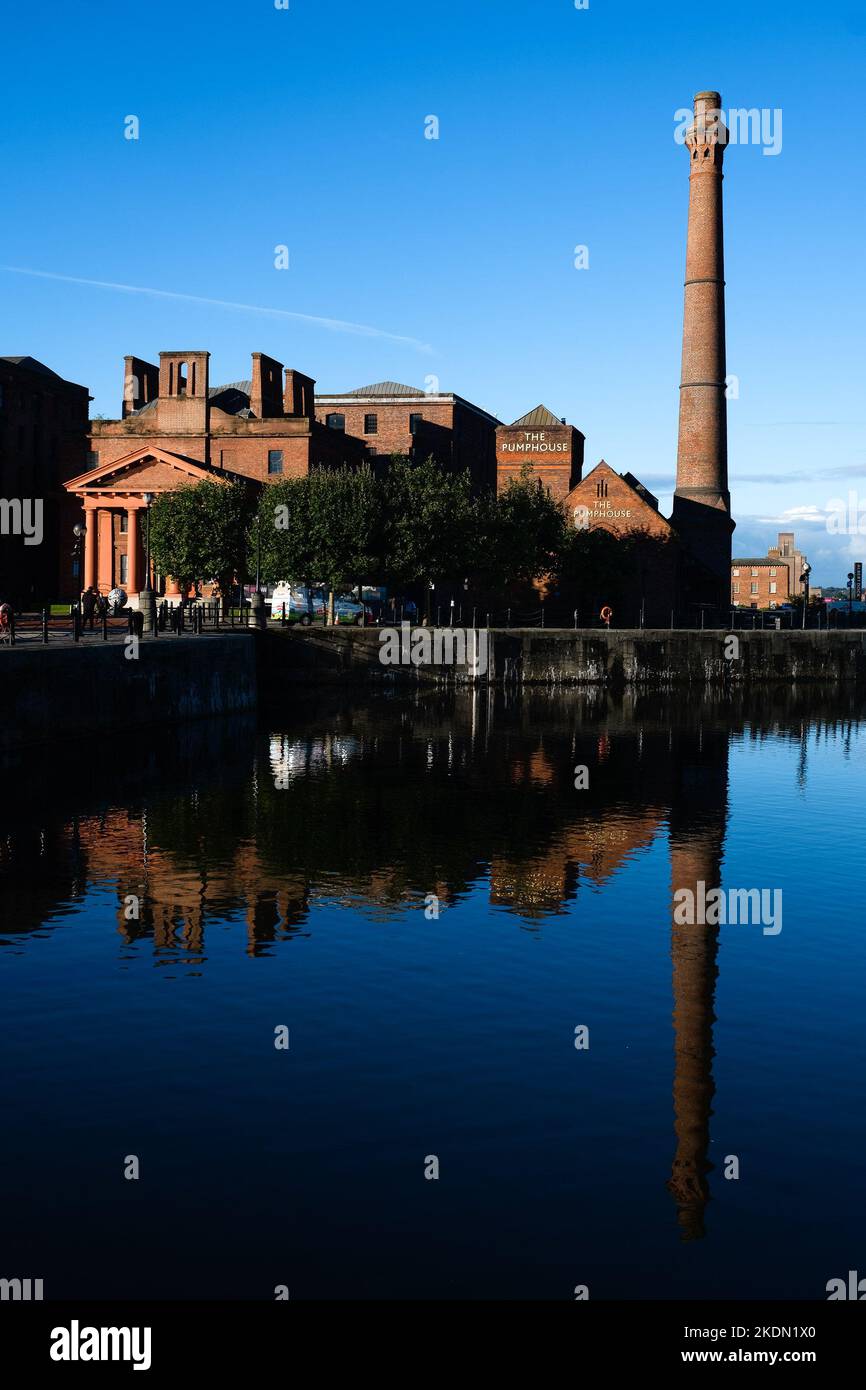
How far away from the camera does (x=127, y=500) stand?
253 ft

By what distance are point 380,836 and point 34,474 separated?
7312 centimetres

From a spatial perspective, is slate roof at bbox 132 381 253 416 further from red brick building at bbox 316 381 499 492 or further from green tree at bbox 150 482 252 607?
green tree at bbox 150 482 252 607

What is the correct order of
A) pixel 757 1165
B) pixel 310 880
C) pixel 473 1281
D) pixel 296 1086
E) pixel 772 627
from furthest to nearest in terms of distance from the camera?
1. pixel 772 627
2. pixel 310 880
3. pixel 296 1086
4. pixel 757 1165
5. pixel 473 1281

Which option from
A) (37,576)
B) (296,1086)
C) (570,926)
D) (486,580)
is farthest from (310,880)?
(37,576)

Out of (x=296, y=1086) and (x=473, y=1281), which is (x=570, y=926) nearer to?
(x=296, y=1086)

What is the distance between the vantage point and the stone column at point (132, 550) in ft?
255

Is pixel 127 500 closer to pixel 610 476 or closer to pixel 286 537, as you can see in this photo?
pixel 286 537

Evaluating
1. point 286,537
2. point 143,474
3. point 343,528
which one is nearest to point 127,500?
point 143,474

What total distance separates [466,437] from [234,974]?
335 feet

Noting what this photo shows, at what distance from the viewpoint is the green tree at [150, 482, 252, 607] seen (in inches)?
2694

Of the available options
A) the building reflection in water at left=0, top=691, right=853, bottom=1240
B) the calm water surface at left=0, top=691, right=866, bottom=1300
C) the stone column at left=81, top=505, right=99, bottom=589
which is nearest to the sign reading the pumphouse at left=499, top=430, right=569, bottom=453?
the stone column at left=81, top=505, right=99, bottom=589

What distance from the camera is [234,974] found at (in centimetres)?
1602

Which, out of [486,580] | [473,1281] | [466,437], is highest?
[466,437]

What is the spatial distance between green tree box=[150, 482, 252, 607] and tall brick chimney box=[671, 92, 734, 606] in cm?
2817
